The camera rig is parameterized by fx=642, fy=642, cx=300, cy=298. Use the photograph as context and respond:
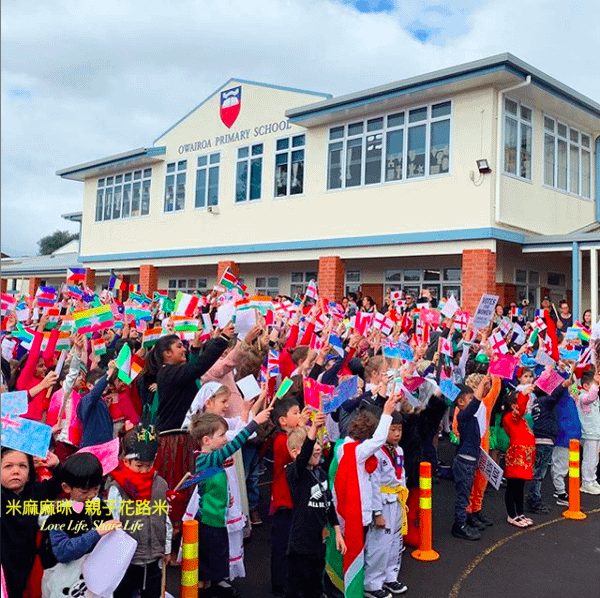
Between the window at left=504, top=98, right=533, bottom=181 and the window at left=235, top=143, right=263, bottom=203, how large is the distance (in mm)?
7853

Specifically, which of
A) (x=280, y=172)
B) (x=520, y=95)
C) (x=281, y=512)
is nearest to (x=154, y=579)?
(x=281, y=512)

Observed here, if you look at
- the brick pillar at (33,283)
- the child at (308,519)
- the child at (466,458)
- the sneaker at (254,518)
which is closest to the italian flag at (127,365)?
the child at (308,519)

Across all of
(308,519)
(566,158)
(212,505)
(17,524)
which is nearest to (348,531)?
(308,519)

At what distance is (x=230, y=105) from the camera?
21484 millimetres

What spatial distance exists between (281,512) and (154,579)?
1217 mm

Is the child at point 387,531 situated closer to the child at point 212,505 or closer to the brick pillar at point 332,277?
the child at point 212,505

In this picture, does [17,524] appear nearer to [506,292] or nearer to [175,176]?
[506,292]

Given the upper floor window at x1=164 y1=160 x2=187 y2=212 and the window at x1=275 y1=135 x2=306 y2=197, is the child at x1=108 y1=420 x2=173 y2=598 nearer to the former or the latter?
the window at x1=275 y1=135 x2=306 y2=197

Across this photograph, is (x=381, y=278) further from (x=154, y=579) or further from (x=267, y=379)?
(x=154, y=579)

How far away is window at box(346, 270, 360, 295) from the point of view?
63.1ft

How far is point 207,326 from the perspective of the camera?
7098 mm

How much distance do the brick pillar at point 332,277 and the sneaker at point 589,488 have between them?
1037cm

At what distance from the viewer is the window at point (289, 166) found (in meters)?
19.3

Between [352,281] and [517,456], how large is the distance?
13.0m
